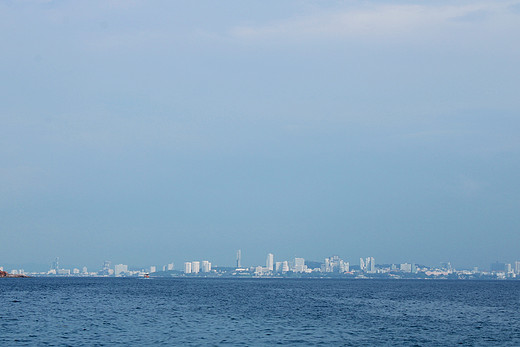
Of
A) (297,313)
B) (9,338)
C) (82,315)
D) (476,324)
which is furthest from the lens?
(297,313)

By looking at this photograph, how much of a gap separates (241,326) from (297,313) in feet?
65.4

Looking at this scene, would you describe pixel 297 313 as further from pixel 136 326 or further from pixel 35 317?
pixel 35 317

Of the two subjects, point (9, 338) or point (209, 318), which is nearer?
point (9, 338)

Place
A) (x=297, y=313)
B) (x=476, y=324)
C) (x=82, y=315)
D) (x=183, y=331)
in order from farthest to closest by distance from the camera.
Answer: (x=297, y=313), (x=82, y=315), (x=476, y=324), (x=183, y=331)

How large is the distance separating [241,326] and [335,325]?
11.0 metres

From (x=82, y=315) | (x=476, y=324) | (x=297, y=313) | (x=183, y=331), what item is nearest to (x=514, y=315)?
(x=476, y=324)

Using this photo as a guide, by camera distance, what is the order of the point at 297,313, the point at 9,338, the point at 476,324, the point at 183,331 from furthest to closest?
the point at 297,313 → the point at 476,324 → the point at 183,331 → the point at 9,338

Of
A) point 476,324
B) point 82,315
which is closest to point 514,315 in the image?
point 476,324

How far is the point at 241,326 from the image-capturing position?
7019 centimetres

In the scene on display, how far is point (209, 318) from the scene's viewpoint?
79750 millimetres

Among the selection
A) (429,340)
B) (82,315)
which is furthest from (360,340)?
(82,315)

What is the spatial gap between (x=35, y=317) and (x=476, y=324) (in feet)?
183

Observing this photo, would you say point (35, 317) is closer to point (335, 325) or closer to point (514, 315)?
point (335, 325)

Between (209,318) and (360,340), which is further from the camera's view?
(209,318)
